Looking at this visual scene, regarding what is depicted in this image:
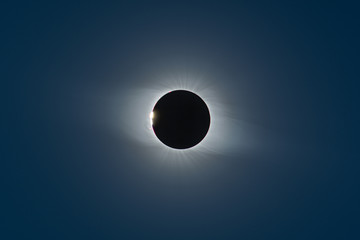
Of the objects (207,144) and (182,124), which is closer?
(182,124)

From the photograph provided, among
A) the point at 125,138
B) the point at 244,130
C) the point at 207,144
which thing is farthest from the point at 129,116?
the point at 244,130

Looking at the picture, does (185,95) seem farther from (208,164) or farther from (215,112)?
(208,164)

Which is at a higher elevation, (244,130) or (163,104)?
(244,130)

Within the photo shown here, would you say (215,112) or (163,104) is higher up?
(215,112)

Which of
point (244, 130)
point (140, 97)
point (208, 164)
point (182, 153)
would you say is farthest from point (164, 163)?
point (244, 130)

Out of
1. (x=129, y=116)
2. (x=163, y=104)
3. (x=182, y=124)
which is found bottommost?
(x=182, y=124)

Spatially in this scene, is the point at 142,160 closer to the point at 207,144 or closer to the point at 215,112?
the point at 207,144
